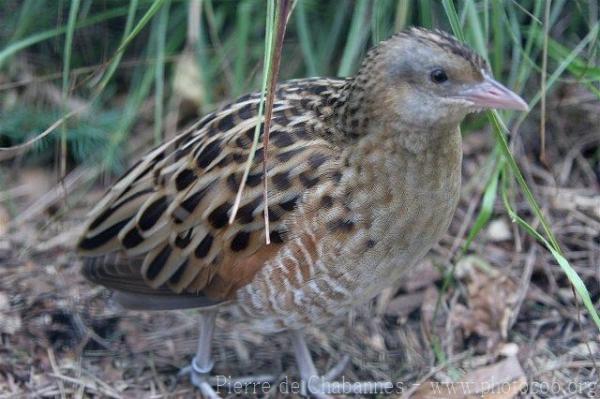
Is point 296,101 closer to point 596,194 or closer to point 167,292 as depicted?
point 167,292

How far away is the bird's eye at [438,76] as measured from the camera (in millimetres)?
3193

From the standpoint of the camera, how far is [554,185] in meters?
4.70

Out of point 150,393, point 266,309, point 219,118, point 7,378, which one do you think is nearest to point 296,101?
point 219,118

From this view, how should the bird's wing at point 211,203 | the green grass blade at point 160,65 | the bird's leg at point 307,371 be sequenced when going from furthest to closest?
1. the green grass blade at point 160,65
2. the bird's leg at point 307,371
3. the bird's wing at point 211,203

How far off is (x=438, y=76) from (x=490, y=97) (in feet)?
0.58

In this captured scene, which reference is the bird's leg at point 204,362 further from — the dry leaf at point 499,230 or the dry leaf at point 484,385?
the dry leaf at point 499,230

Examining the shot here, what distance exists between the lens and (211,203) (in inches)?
140

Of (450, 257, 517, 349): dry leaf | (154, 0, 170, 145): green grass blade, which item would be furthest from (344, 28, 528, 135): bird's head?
(154, 0, 170, 145): green grass blade

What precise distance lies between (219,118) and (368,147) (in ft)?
2.15

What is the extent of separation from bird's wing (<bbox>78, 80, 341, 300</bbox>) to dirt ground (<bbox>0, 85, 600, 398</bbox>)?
27 cm

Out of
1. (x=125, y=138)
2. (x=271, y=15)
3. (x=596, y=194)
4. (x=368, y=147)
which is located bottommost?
(x=596, y=194)

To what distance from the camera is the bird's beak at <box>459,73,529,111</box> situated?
10.4 feet

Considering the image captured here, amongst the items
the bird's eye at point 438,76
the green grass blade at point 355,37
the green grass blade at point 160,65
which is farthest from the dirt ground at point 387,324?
the bird's eye at point 438,76

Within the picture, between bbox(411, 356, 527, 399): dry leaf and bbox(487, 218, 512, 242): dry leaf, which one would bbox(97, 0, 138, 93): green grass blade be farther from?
bbox(487, 218, 512, 242): dry leaf
